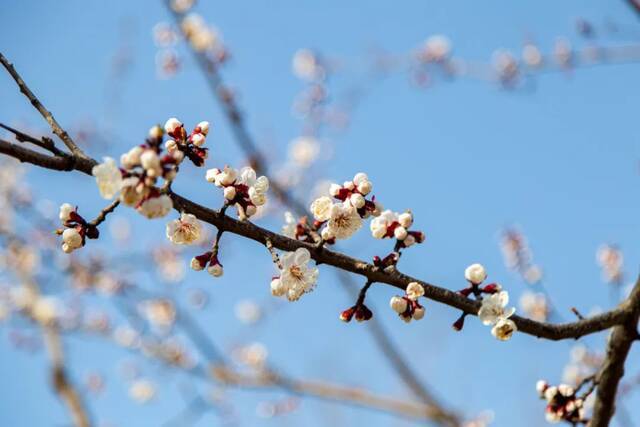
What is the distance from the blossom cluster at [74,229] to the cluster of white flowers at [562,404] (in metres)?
2.08

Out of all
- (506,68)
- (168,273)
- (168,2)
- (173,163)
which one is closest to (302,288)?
(173,163)

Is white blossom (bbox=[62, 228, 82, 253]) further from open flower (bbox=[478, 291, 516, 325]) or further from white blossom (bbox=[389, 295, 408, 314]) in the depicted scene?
open flower (bbox=[478, 291, 516, 325])

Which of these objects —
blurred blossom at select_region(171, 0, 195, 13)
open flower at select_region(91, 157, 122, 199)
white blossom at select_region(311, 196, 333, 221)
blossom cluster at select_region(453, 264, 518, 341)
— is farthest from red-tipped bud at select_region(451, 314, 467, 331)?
blurred blossom at select_region(171, 0, 195, 13)

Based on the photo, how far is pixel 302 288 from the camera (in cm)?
230

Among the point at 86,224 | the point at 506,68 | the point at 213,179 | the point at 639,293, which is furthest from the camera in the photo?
the point at 506,68

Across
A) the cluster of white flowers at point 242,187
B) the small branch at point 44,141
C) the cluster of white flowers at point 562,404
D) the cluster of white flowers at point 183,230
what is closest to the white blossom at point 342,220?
the cluster of white flowers at point 242,187

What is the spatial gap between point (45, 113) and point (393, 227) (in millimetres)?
1320

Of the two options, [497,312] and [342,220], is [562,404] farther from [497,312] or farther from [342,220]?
[342,220]

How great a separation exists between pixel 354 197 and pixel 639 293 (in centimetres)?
137

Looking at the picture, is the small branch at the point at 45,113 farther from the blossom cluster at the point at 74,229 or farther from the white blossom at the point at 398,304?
the white blossom at the point at 398,304

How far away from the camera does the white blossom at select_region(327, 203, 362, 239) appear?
2.29 metres

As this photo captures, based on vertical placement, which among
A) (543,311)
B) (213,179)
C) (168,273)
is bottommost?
(213,179)

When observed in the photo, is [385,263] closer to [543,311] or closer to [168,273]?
[543,311]

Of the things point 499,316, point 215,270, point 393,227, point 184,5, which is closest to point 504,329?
point 499,316
